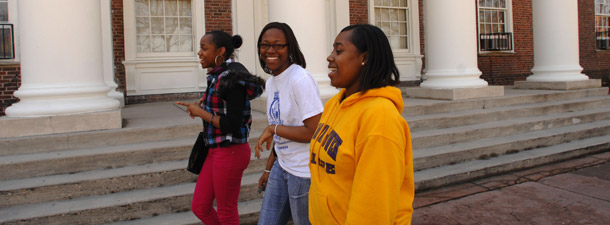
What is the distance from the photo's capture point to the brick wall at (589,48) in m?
16.0

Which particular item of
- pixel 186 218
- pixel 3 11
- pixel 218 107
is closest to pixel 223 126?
pixel 218 107

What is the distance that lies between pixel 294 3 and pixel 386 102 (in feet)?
17.4

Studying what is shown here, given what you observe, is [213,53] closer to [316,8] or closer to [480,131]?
[316,8]

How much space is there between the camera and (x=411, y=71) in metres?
13.5

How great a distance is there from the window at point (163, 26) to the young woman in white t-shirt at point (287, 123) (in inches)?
330

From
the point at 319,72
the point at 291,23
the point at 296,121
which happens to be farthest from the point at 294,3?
the point at 296,121

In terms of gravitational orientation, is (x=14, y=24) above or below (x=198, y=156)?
above

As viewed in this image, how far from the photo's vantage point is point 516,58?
15164 millimetres

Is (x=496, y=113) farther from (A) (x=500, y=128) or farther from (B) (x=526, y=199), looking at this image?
(B) (x=526, y=199)

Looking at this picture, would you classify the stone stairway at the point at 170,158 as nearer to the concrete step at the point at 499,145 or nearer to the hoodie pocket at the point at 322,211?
the concrete step at the point at 499,145

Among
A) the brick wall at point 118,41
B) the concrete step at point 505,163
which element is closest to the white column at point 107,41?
the brick wall at point 118,41

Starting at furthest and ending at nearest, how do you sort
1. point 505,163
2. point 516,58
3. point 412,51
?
point 516,58 < point 412,51 < point 505,163

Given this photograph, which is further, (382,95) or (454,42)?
(454,42)

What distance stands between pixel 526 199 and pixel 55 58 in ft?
18.4
